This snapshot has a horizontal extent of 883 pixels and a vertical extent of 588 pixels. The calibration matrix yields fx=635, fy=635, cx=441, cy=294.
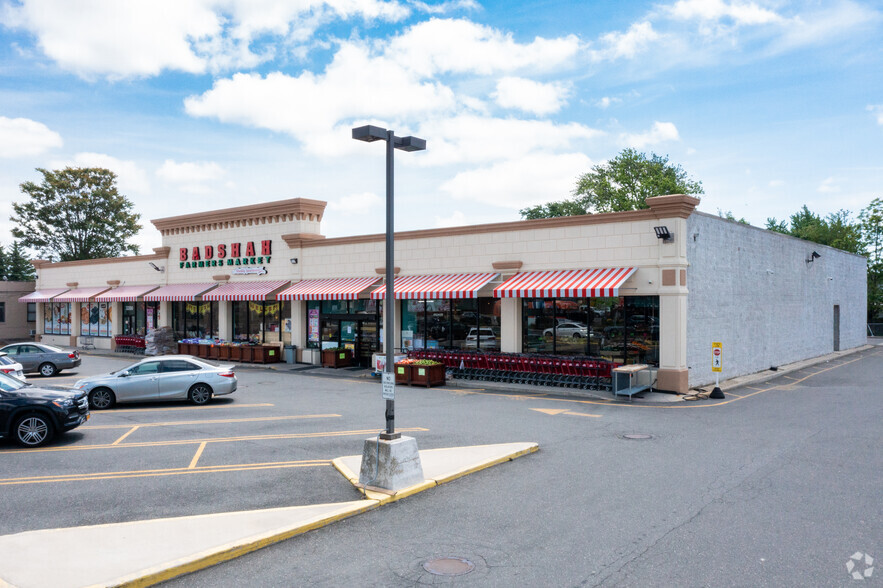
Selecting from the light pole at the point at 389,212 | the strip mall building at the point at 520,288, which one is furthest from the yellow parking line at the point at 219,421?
the light pole at the point at 389,212

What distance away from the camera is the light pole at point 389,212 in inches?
385

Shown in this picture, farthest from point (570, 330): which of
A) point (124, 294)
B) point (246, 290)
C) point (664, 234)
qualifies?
point (124, 294)

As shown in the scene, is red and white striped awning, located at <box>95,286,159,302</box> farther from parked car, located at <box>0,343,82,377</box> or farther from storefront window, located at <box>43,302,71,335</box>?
parked car, located at <box>0,343,82,377</box>

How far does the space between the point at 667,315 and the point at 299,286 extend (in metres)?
17.1

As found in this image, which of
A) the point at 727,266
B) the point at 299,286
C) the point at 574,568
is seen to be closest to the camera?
the point at 574,568

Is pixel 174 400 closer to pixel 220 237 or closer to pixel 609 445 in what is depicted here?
pixel 609 445

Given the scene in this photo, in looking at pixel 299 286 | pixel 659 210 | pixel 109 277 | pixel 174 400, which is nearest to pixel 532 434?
pixel 659 210

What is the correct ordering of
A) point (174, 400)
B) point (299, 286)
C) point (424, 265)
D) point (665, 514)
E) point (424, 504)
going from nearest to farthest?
1. point (665, 514)
2. point (424, 504)
3. point (174, 400)
4. point (424, 265)
5. point (299, 286)

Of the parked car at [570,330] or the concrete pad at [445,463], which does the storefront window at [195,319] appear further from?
the concrete pad at [445,463]

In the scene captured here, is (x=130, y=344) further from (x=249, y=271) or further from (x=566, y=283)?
(x=566, y=283)

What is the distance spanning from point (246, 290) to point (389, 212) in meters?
23.0

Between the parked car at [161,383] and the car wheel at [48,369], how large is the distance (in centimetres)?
957

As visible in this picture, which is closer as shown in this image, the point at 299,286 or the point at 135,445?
the point at 135,445

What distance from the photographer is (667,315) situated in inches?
779
